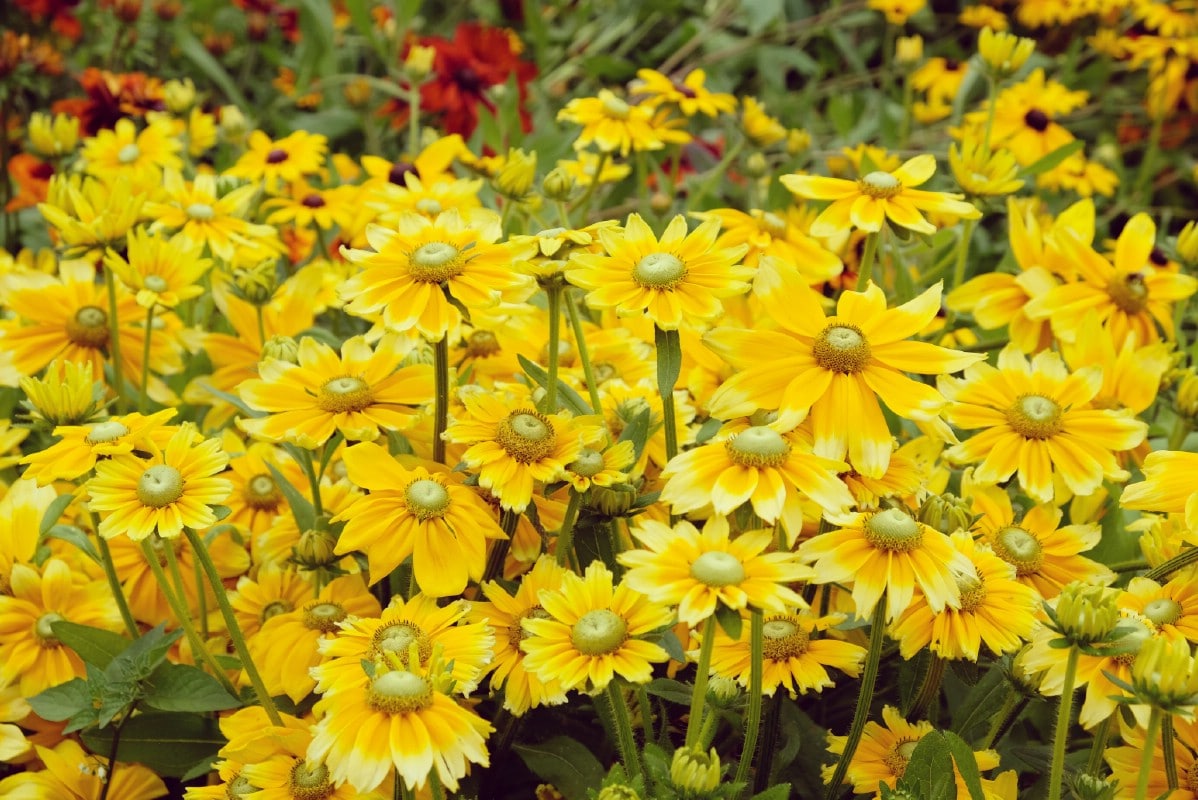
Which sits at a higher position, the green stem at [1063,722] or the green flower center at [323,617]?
the green stem at [1063,722]

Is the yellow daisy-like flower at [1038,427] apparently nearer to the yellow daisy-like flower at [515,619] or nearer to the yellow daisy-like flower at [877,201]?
the yellow daisy-like flower at [877,201]

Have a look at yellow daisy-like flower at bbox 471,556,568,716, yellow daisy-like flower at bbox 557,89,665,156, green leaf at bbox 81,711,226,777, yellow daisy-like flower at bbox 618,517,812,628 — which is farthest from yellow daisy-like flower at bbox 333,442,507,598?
yellow daisy-like flower at bbox 557,89,665,156

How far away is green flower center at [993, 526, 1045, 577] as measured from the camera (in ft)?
2.50

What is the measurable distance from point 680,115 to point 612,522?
4.42 feet

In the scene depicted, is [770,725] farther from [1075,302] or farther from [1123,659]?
[1075,302]

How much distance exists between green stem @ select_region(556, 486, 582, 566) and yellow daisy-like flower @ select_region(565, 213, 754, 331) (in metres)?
0.12

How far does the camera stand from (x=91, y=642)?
80cm

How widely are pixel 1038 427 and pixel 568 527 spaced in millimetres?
333

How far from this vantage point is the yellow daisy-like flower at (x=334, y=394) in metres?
0.74

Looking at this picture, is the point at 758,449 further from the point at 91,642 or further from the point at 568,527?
the point at 91,642

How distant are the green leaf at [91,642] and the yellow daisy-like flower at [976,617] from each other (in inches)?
21.4

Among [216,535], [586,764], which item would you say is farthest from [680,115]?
[586,764]

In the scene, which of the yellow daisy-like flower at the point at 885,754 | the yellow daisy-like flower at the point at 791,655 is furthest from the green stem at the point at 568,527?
the yellow daisy-like flower at the point at 885,754

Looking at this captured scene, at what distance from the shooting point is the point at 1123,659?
66 cm
